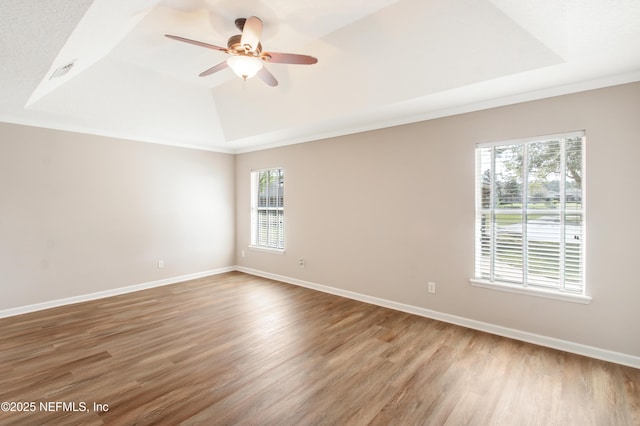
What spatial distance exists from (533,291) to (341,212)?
8.57 feet

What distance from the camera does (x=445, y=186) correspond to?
360 centimetres

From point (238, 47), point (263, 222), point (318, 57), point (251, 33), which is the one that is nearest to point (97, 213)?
point (263, 222)

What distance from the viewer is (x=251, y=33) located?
91.7 inches

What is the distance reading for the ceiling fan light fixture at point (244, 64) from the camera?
245 centimetres

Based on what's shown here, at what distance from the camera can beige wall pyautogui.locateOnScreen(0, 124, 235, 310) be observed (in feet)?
12.8

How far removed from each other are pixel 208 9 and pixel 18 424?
3.44m

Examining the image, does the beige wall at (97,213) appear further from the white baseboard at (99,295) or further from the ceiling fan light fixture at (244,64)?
the ceiling fan light fixture at (244,64)

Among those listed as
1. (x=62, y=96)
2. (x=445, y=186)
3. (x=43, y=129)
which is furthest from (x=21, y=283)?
(x=445, y=186)

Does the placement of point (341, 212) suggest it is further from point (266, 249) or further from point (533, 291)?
point (533, 291)

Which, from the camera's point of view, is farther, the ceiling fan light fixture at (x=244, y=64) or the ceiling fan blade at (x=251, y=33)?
the ceiling fan light fixture at (x=244, y=64)

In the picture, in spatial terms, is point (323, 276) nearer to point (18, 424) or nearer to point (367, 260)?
point (367, 260)

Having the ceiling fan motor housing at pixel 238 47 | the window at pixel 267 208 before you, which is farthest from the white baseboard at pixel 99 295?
the ceiling fan motor housing at pixel 238 47

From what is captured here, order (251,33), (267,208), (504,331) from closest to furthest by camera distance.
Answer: (251,33)
(504,331)
(267,208)

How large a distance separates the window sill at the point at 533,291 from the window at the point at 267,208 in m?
3.47
